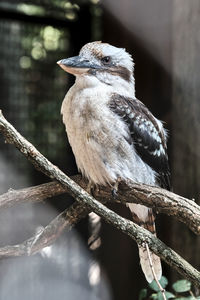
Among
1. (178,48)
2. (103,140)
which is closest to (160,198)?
(103,140)

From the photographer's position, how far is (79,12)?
3.51 feet

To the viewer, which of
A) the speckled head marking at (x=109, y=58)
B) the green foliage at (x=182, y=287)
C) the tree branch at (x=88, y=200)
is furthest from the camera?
the green foliage at (x=182, y=287)

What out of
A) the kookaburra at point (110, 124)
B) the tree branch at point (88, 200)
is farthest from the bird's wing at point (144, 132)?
the tree branch at point (88, 200)

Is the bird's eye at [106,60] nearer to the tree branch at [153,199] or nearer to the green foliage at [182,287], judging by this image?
the tree branch at [153,199]

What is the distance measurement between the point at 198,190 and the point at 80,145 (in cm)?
40

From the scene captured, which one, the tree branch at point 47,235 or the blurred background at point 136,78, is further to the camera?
the blurred background at point 136,78

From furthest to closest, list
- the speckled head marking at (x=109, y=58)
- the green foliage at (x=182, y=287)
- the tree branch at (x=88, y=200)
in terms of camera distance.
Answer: the green foliage at (x=182, y=287) → the speckled head marking at (x=109, y=58) → the tree branch at (x=88, y=200)

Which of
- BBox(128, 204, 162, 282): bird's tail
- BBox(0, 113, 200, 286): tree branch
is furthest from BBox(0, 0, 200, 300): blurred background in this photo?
BBox(0, 113, 200, 286): tree branch

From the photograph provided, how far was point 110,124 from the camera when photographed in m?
0.90

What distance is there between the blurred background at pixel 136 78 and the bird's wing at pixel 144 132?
0.32ft

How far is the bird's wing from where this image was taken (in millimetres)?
915

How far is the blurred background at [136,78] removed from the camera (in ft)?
3.41

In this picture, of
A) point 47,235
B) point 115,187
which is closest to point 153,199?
point 115,187

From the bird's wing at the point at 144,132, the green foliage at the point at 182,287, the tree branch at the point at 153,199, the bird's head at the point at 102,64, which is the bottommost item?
the green foliage at the point at 182,287
